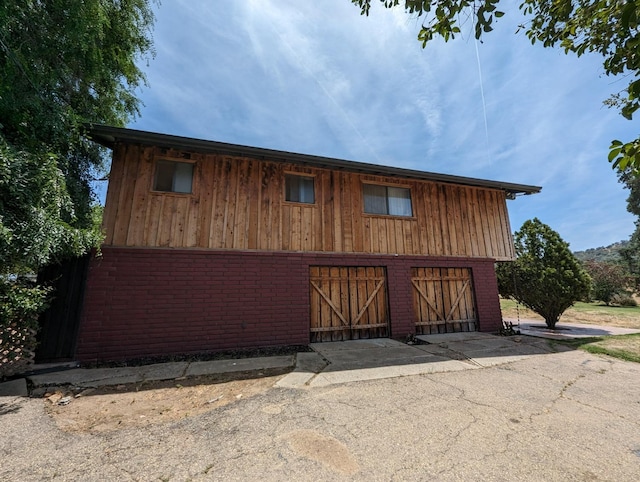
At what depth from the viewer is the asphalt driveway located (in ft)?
7.51

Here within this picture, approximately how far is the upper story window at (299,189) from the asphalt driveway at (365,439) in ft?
15.4

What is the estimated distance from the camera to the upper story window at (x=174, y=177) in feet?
21.3

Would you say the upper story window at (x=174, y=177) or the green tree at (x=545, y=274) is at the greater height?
the upper story window at (x=174, y=177)

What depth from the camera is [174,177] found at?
21.7 ft

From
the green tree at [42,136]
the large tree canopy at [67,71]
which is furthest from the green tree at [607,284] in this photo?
the large tree canopy at [67,71]

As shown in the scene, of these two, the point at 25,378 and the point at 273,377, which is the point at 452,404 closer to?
the point at 273,377

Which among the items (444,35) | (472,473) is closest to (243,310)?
(472,473)

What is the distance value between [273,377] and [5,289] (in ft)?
14.5

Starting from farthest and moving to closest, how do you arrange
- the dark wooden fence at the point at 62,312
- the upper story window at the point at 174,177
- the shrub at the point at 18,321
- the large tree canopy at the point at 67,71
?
the upper story window at the point at 174,177, the dark wooden fence at the point at 62,312, the shrub at the point at 18,321, the large tree canopy at the point at 67,71

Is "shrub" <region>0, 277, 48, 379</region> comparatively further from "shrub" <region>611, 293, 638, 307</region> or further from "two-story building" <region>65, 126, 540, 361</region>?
"shrub" <region>611, 293, 638, 307</region>

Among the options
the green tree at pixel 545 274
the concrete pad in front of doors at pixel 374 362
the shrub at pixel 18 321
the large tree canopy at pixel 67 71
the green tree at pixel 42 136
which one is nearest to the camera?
the green tree at pixel 42 136

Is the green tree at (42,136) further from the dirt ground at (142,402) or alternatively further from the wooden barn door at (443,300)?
the wooden barn door at (443,300)

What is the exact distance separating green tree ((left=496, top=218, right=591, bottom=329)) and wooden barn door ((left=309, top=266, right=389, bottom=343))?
20.2 ft

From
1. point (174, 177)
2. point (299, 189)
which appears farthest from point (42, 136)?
point (299, 189)
